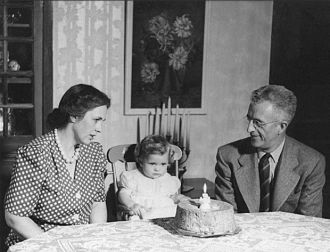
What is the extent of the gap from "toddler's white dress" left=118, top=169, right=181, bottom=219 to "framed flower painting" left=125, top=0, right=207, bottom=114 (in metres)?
1.04

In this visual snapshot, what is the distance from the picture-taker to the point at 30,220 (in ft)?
8.63

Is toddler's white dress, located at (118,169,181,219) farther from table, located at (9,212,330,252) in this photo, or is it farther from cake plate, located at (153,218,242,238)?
table, located at (9,212,330,252)

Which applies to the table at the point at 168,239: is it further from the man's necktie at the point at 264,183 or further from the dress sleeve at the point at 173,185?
the dress sleeve at the point at 173,185

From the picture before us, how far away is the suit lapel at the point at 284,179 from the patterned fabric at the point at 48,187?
0.99m

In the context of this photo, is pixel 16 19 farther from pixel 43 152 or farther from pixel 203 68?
pixel 43 152

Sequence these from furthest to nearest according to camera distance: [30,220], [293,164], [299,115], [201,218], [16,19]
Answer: [299,115]
[16,19]
[293,164]
[30,220]
[201,218]

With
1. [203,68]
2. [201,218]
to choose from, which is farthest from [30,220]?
[203,68]

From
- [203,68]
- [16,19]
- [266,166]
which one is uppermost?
[16,19]

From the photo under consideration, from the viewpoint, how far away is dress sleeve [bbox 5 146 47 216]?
2.59 meters

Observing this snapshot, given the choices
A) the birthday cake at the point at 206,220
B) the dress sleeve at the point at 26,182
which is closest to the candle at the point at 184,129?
the dress sleeve at the point at 26,182

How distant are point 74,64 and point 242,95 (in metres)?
1.53

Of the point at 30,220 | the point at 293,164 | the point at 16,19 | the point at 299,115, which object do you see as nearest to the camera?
the point at 30,220

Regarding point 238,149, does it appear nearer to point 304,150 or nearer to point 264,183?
point 264,183

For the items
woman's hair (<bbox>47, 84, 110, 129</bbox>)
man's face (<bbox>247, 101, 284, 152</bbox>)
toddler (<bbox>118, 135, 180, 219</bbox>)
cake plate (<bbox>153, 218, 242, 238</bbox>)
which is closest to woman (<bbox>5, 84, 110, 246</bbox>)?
woman's hair (<bbox>47, 84, 110, 129</bbox>)
